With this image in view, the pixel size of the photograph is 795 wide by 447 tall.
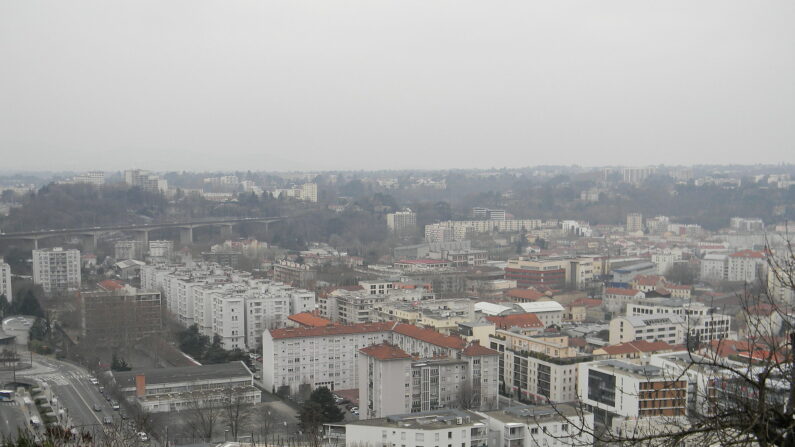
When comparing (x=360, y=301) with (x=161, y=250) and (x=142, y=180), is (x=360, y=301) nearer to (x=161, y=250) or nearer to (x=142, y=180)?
(x=161, y=250)

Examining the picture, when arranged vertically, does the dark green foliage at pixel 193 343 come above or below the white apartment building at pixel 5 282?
below

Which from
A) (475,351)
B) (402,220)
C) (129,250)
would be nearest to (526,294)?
(475,351)

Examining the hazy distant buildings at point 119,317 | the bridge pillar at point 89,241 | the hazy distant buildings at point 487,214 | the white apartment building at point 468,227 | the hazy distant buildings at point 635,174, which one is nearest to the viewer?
the hazy distant buildings at point 119,317

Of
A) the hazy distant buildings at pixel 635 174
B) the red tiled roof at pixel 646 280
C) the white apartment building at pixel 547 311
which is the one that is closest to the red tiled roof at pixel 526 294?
the white apartment building at pixel 547 311

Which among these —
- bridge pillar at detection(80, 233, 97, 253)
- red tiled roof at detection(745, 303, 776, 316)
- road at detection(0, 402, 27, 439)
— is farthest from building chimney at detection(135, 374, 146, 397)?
bridge pillar at detection(80, 233, 97, 253)

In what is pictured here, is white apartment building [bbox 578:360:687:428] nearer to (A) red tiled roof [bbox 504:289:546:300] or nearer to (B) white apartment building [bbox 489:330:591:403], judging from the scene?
(B) white apartment building [bbox 489:330:591:403]

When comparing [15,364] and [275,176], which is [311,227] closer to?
[15,364]

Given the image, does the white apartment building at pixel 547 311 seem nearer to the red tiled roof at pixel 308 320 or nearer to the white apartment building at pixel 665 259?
the red tiled roof at pixel 308 320

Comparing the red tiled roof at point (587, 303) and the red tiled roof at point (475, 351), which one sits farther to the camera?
the red tiled roof at point (587, 303)
